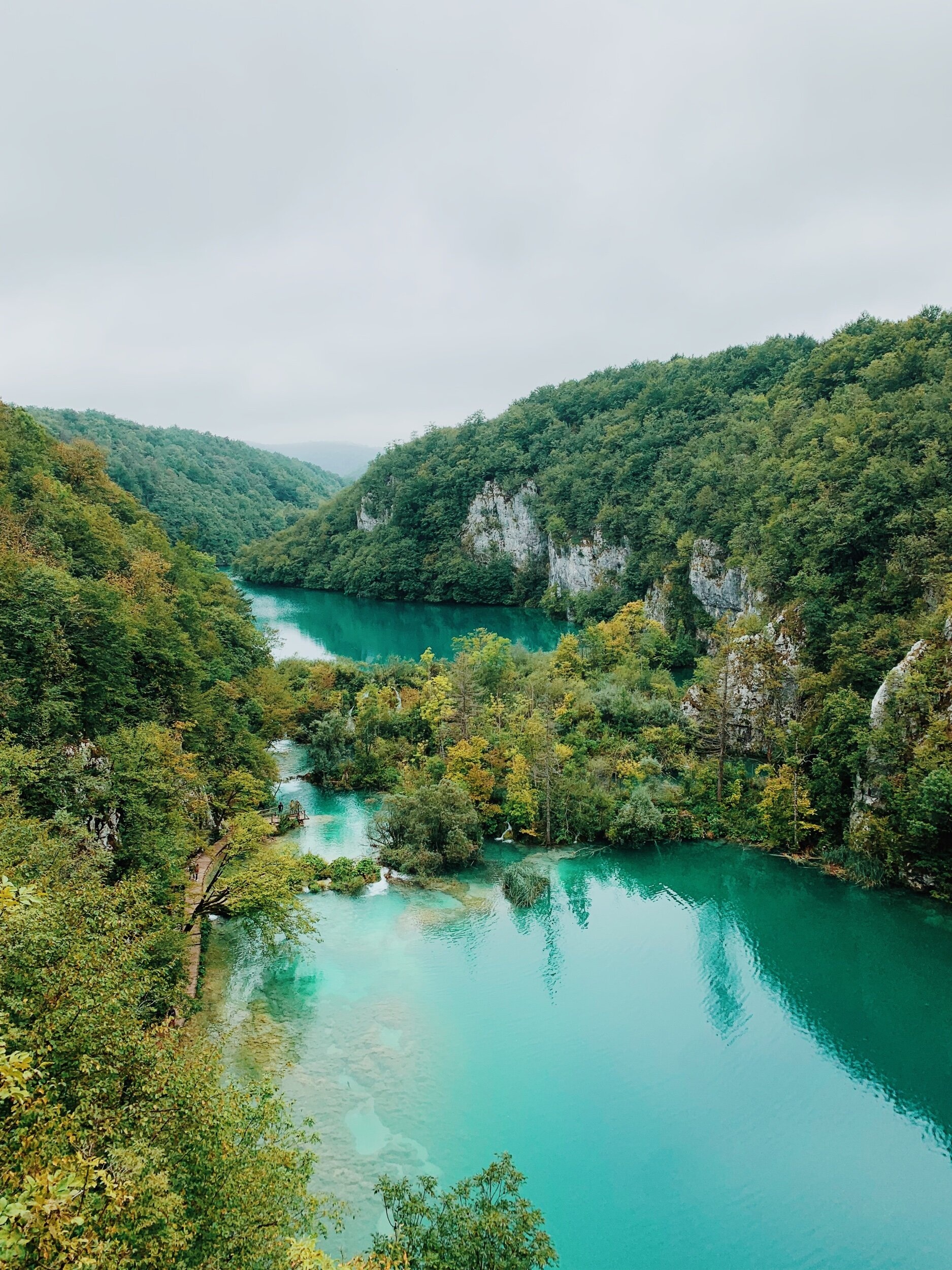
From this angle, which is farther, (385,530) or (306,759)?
(385,530)

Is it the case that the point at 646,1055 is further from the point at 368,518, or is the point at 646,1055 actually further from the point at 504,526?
the point at 368,518

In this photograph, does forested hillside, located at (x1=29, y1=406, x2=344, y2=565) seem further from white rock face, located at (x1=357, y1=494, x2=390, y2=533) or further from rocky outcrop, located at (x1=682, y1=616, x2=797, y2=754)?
rocky outcrop, located at (x1=682, y1=616, x2=797, y2=754)

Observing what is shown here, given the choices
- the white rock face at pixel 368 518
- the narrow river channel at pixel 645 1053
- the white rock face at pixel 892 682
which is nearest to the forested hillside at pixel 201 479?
the white rock face at pixel 368 518

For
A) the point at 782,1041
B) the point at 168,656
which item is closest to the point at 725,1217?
the point at 782,1041

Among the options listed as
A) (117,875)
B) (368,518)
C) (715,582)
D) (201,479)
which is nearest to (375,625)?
(368,518)

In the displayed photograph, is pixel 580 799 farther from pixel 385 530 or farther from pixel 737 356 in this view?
pixel 385 530

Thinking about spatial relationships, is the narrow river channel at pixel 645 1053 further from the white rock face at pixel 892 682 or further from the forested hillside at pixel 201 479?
the forested hillside at pixel 201 479
